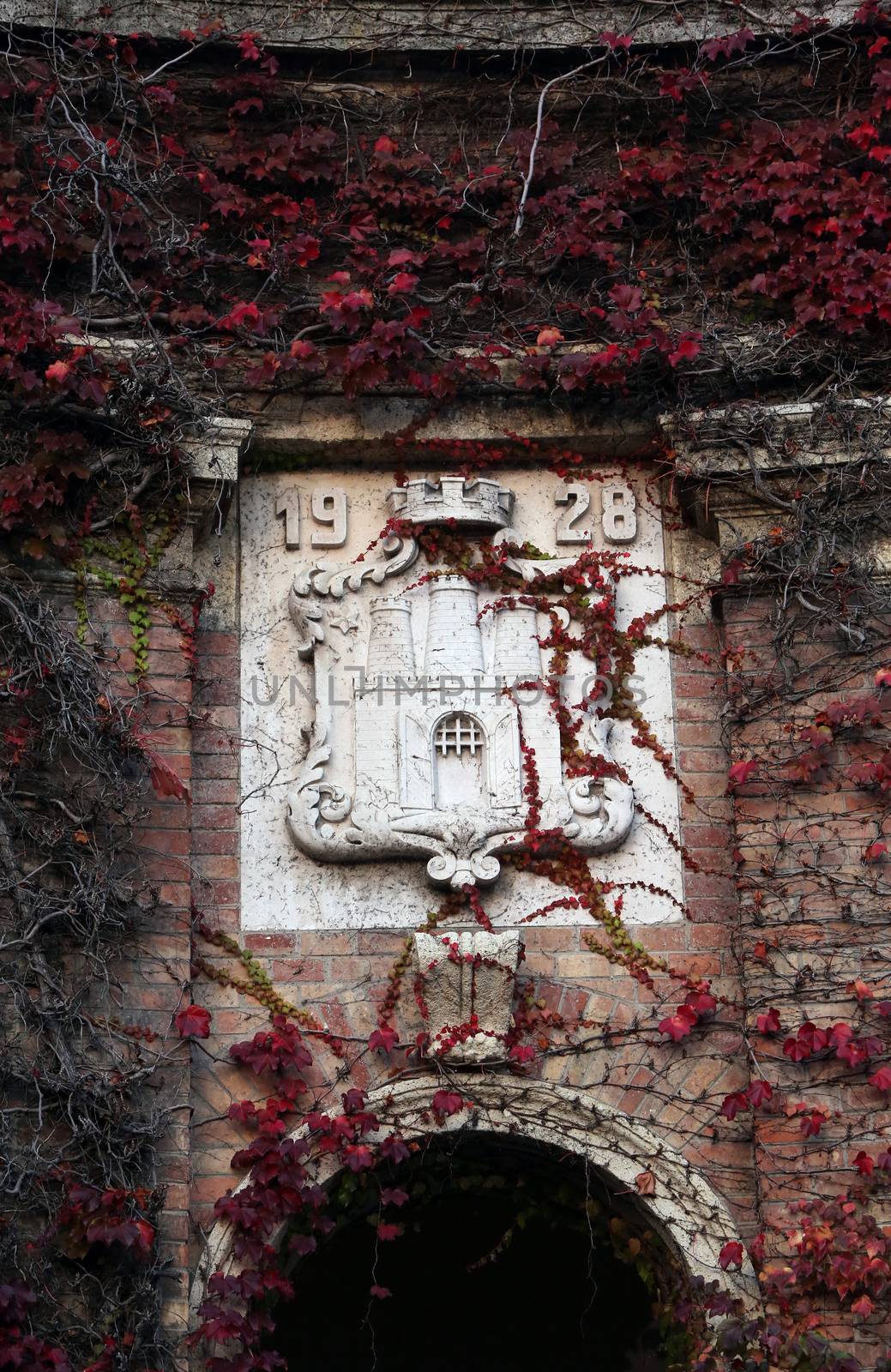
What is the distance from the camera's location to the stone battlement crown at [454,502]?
6.83 m

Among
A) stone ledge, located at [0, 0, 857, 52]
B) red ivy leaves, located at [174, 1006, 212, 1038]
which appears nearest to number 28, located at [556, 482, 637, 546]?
stone ledge, located at [0, 0, 857, 52]

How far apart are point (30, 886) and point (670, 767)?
6.55ft

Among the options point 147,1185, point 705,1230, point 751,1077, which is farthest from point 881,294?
point 147,1185

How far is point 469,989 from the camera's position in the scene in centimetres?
630

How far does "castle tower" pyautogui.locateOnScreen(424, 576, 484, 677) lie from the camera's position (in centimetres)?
669

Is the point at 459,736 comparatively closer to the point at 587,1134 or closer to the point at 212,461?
the point at 212,461

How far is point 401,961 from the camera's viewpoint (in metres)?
6.42

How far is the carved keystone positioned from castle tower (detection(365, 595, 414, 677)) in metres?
0.88

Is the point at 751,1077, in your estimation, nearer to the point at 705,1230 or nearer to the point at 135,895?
the point at 705,1230

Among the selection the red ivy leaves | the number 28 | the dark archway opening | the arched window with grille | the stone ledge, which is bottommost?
the dark archway opening

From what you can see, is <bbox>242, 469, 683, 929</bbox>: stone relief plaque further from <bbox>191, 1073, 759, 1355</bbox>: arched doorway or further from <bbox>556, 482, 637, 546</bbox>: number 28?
<bbox>191, 1073, 759, 1355</bbox>: arched doorway

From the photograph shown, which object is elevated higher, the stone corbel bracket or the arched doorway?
the stone corbel bracket

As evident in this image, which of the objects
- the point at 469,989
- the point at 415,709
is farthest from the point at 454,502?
the point at 469,989

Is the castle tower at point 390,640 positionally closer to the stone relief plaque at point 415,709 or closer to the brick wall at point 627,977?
the stone relief plaque at point 415,709
